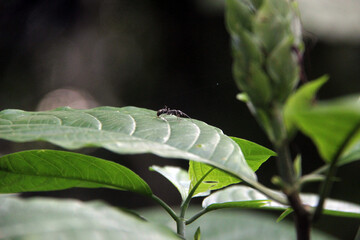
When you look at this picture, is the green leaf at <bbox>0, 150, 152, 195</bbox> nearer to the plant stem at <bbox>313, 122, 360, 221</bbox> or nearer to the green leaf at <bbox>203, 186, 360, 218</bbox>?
the green leaf at <bbox>203, 186, 360, 218</bbox>

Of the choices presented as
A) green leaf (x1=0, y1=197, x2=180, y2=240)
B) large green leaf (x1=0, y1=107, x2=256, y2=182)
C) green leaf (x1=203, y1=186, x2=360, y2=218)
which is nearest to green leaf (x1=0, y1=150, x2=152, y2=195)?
large green leaf (x1=0, y1=107, x2=256, y2=182)

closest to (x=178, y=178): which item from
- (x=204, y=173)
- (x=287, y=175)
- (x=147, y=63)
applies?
(x=204, y=173)

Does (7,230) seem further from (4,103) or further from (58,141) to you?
(4,103)

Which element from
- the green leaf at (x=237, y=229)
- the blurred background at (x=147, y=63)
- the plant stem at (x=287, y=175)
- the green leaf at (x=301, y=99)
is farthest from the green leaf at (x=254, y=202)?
the blurred background at (x=147, y=63)

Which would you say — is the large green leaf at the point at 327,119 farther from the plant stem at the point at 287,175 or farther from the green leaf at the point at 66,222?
the green leaf at the point at 66,222

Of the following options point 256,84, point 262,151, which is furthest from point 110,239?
point 262,151

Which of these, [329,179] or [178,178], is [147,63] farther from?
[329,179]

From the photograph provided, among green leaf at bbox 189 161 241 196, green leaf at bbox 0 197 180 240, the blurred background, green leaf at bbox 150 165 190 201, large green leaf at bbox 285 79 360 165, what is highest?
Result: the blurred background
